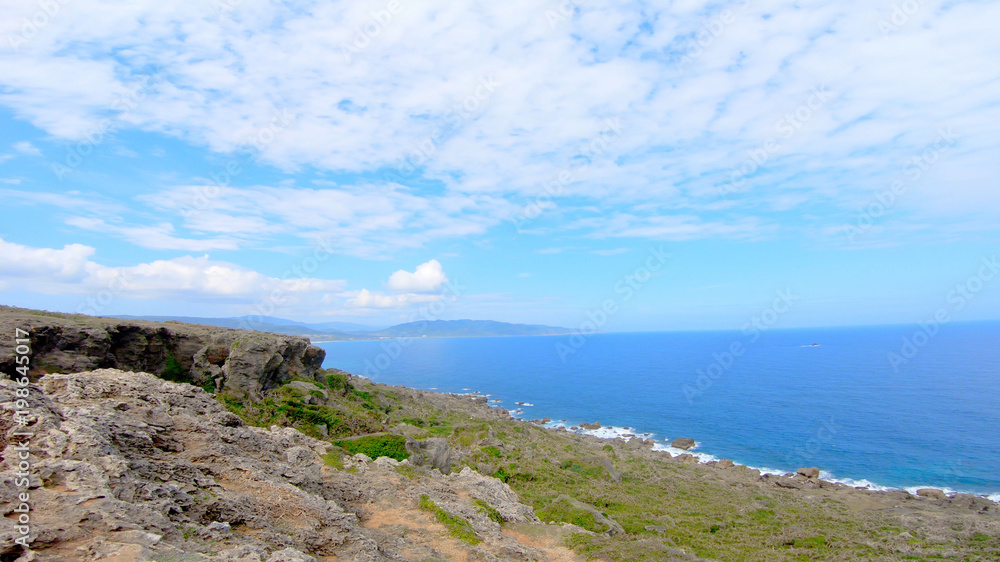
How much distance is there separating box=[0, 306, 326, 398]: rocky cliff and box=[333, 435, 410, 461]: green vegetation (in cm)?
1078

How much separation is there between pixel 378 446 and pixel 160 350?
1777cm

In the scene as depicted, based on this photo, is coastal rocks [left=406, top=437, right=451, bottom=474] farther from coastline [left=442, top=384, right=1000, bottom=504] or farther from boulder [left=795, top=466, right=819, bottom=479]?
boulder [left=795, top=466, right=819, bottom=479]

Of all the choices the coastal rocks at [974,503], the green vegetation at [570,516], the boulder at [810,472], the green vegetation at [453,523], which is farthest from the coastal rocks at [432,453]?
the coastal rocks at [974,503]

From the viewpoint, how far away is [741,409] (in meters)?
80.1

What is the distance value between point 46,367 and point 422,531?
21.7m

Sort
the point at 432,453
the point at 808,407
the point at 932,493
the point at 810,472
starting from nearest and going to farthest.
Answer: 1. the point at 432,453
2. the point at 932,493
3. the point at 810,472
4. the point at 808,407

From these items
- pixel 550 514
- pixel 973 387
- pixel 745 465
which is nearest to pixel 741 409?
pixel 745 465

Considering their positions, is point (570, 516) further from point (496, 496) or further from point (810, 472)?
point (810, 472)

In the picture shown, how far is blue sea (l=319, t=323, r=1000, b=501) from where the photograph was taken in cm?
5204

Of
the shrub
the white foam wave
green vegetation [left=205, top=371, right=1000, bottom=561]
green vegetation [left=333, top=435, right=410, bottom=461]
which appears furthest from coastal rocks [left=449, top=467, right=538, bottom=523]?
the white foam wave

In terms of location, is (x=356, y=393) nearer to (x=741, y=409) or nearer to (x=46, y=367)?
(x=46, y=367)

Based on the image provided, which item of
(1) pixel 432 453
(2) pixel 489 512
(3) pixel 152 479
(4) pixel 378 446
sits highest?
(3) pixel 152 479

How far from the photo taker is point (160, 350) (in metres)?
31.9

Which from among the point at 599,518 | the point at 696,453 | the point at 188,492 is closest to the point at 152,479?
the point at 188,492
